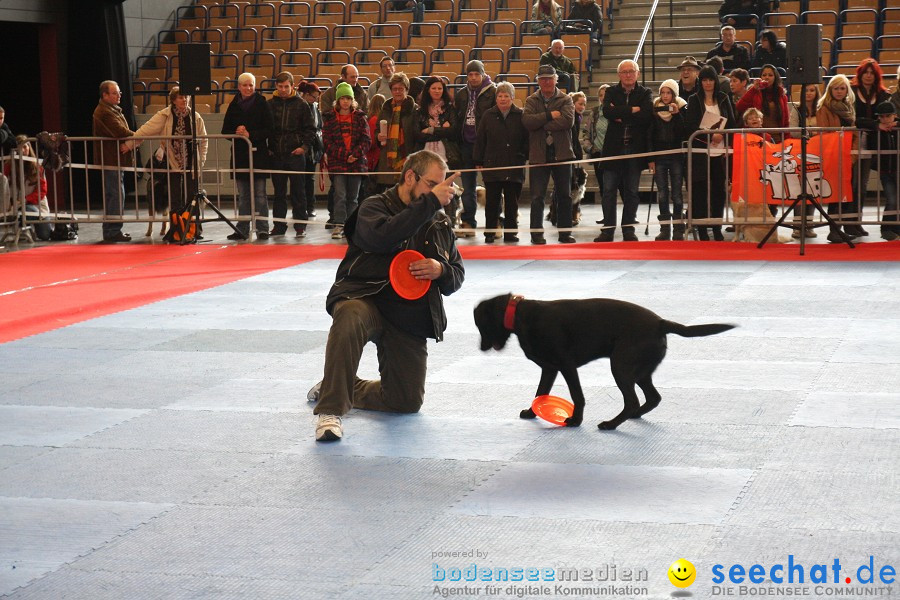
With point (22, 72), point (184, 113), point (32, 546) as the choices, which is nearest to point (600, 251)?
point (184, 113)

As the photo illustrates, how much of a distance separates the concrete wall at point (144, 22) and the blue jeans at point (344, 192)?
931 centimetres

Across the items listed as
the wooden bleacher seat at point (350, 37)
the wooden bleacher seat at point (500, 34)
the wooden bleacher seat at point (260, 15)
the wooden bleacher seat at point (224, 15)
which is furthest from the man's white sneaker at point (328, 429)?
the wooden bleacher seat at point (224, 15)

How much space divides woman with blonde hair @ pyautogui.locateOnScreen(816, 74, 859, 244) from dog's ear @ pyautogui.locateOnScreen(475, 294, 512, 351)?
26.1 ft

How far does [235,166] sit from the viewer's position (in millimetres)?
14203

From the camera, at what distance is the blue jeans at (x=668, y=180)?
13.2 m

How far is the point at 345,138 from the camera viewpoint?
14039 millimetres

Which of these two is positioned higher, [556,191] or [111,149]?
[111,149]

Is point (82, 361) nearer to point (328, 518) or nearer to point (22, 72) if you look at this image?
point (328, 518)

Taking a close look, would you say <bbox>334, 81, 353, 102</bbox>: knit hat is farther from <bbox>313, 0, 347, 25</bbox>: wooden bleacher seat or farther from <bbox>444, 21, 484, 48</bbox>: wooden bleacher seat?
<bbox>313, 0, 347, 25</bbox>: wooden bleacher seat

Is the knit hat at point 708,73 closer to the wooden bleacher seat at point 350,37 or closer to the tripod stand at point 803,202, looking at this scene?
the tripod stand at point 803,202

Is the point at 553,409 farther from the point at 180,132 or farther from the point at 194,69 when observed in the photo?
the point at 180,132

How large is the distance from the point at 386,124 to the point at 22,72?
10542 millimetres

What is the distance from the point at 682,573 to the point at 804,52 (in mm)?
9197

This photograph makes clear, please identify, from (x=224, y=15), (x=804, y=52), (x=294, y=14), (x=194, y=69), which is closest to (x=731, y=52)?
(x=804, y=52)
